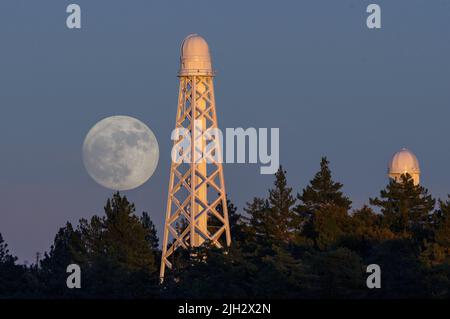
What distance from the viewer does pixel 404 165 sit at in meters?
125

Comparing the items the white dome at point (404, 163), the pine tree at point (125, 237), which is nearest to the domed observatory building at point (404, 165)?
the white dome at point (404, 163)

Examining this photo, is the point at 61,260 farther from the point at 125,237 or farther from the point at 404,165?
the point at 404,165

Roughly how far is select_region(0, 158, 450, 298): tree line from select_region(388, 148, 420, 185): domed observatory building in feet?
18.8

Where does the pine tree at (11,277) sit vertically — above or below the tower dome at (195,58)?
below

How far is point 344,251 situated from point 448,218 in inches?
484

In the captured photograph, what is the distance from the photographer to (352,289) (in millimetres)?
92188

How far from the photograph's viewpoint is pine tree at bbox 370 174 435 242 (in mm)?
113750

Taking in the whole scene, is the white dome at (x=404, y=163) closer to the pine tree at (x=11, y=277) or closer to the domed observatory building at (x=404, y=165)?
the domed observatory building at (x=404, y=165)

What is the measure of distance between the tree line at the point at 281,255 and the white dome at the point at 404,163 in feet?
19.3

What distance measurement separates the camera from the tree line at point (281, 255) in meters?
92.8
